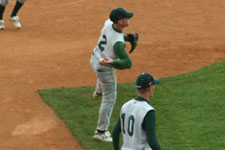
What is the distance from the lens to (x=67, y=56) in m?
12.3

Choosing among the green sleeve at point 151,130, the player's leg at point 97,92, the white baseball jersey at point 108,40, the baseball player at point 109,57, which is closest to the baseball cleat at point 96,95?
the player's leg at point 97,92

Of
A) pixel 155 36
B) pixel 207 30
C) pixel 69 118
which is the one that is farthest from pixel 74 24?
pixel 69 118

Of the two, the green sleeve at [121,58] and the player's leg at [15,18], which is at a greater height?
the green sleeve at [121,58]

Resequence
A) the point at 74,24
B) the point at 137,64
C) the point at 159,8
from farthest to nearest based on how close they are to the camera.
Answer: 1. the point at 159,8
2. the point at 74,24
3. the point at 137,64

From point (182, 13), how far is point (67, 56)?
188 inches

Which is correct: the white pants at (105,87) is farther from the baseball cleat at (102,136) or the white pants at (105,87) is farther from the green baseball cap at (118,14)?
the green baseball cap at (118,14)

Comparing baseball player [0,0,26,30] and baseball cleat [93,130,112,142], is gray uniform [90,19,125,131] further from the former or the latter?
baseball player [0,0,26,30]

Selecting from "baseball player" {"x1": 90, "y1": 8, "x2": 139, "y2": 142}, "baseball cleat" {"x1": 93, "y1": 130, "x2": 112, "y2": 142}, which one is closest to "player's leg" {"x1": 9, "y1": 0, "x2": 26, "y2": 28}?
"baseball player" {"x1": 90, "y1": 8, "x2": 139, "y2": 142}

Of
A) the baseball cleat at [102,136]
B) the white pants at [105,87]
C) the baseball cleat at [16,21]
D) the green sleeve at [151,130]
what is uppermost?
the green sleeve at [151,130]

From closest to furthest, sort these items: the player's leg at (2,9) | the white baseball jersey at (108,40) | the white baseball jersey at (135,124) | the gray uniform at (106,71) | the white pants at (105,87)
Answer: the white baseball jersey at (135,124) → the white baseball jersey at (108,40) → the gray uniform at (106,71) → the white pants at (105,87) → the player's leg at (2,9)

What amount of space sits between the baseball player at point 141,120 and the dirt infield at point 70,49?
2.47 metres

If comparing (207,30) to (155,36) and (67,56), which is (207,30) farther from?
(67,56)

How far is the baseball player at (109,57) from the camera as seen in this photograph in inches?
301

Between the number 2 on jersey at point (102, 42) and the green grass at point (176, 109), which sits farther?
the green grass at point (176, 109)
